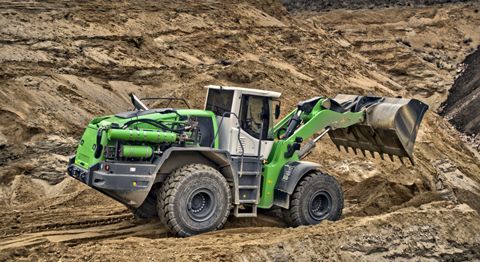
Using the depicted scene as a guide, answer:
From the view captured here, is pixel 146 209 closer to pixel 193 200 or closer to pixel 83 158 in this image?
pixel 193 200

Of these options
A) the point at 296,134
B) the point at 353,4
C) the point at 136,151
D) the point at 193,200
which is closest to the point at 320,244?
the point at 193,200

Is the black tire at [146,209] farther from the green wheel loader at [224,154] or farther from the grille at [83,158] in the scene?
the grille at [83,158]

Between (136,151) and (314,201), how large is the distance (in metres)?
3.61

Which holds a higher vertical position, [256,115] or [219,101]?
[219,101]

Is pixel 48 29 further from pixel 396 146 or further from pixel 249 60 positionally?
pixel 396 146

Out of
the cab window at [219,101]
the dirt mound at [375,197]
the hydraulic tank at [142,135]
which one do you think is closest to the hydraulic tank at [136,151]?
the hydraulic tank at [142,135]

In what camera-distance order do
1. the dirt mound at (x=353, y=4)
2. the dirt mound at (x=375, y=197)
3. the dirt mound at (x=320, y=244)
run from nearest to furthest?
1. the dirt mound at (x=320, y=244)
2. the dirt mound at (x=375, y=197)
3. the dirt mound at (x=353, y=4)

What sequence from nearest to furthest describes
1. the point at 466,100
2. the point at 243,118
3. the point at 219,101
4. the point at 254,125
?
the point at 243,118 < the point at 254,125 < the point at 219,101 < the point at 466,100

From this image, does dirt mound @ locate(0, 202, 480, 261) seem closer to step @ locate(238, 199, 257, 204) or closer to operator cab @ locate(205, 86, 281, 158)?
step @ locate(238, 199, 257, 204)

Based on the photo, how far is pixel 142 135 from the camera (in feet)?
21.0

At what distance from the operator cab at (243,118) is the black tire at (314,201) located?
95cm

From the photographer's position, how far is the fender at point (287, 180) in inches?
305

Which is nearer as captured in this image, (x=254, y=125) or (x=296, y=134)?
(x=254, y=125)

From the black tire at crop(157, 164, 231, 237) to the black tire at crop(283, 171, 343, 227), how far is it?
4.68 feet
